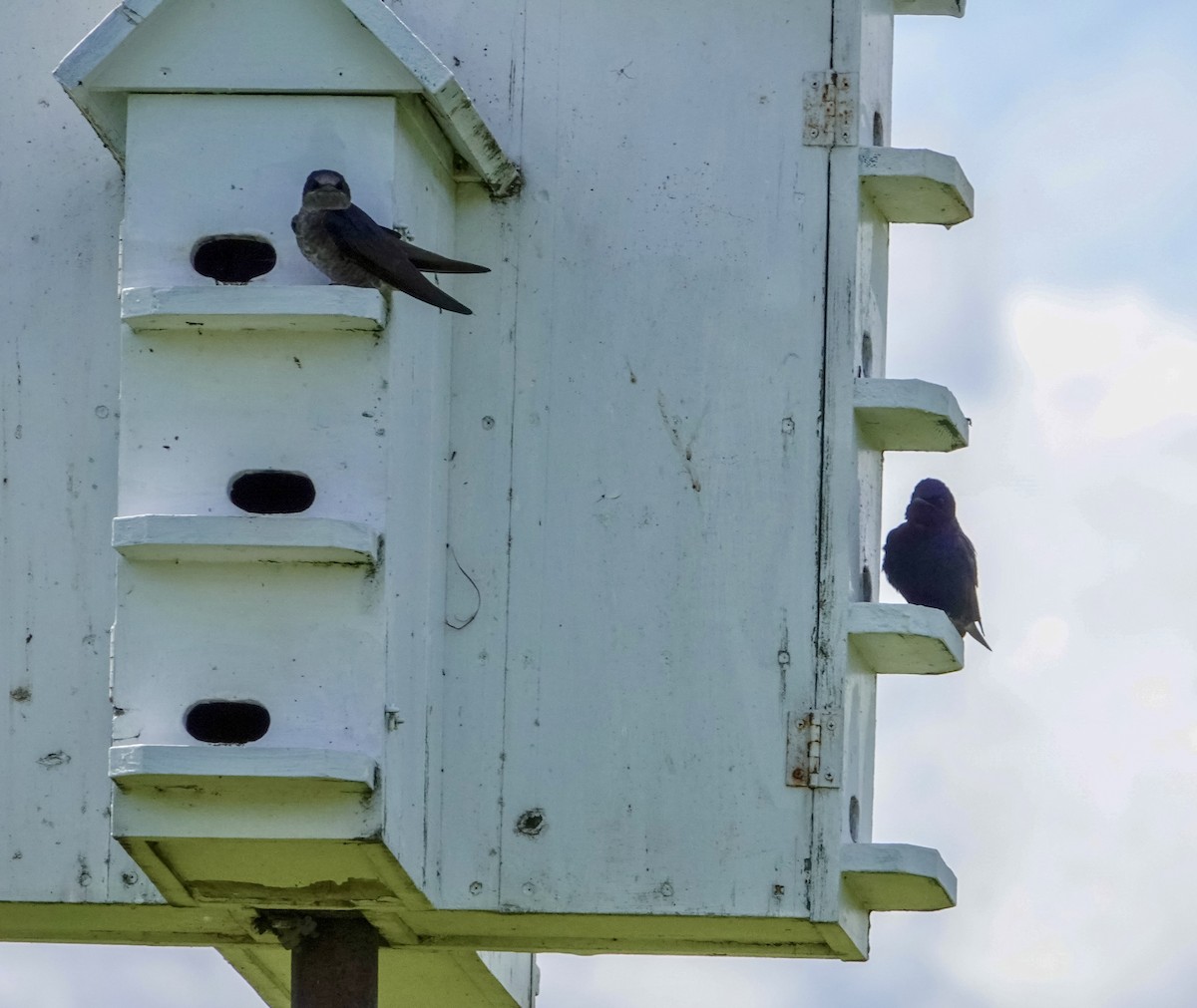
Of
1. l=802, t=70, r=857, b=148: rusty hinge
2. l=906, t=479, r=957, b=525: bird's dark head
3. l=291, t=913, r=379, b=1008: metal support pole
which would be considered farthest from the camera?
l=906, t=479, r=957, b=525: bird's dark head

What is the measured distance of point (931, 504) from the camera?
8.36m

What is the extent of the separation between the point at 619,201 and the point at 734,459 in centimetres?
62

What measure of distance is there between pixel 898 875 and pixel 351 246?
1.71 meters

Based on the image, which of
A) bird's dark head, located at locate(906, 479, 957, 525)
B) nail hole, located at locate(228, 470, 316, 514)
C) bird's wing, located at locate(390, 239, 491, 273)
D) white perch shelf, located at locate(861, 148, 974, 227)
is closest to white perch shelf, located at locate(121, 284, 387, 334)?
bird's wing, located at locate(390, 239, 491, 273)

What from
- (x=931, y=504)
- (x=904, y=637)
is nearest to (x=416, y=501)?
(x=904, y=637)

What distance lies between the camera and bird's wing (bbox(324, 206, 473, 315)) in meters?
6.36

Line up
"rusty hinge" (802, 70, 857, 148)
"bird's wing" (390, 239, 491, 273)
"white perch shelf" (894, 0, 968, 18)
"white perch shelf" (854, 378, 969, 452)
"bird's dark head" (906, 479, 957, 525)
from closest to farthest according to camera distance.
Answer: "bird's wing" (390, 239, 491, 273), "white perch shelf" (854, 378, 969, 452), "rusty hinge" (802, 70, 857, 148), "white perch shelf" (894, 0, 968, 18), "bird's dark head" (906, 479, 957, 525)

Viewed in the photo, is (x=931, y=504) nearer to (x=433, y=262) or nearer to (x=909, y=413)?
(x=909, y=413)

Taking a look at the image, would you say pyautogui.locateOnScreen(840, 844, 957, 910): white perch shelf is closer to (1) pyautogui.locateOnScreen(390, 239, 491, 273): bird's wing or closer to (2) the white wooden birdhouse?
(2) the white wooden birdhouse

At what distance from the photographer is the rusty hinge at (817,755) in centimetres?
663

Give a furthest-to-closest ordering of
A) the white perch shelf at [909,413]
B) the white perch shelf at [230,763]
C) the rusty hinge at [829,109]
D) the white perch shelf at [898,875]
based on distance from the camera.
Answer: the rusty hinge at [829,109]
the white perch shelf at [909,413]
the white perch shelf at [898,875]
the white perch shelf at [230,763]

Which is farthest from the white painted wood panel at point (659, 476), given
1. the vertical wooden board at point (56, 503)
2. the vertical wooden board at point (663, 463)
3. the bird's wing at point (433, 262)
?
the vertical wooden board at point (56, 503)

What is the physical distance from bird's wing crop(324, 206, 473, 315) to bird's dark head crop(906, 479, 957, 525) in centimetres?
220

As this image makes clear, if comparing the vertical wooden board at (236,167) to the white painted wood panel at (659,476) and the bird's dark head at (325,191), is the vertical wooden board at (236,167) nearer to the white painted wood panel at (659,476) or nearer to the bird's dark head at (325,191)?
the bird's dark head at (325,191)
